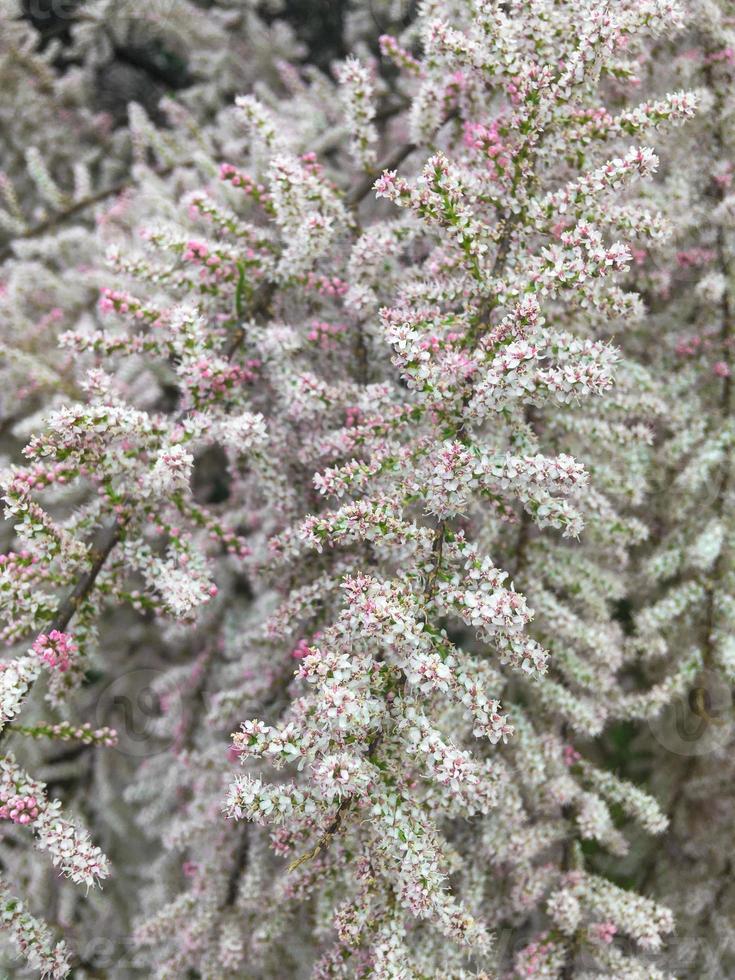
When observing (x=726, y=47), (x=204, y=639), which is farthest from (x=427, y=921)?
(x=726, y=47)

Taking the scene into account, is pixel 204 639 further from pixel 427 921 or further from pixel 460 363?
pixel 460 363
